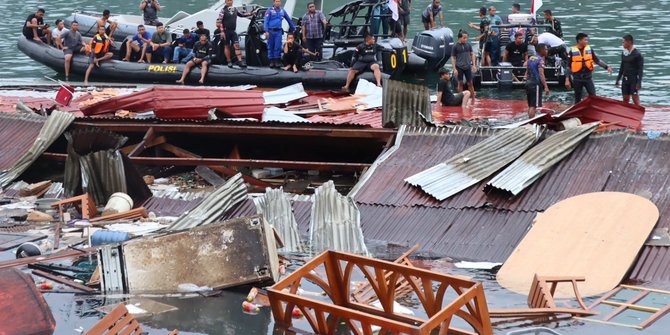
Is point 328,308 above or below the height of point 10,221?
above

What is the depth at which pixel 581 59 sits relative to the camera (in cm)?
2073

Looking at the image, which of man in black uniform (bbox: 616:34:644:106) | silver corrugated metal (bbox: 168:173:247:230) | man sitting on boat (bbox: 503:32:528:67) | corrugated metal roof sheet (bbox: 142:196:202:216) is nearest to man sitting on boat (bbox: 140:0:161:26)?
man sitting on boat (bbox: 503:32:528:67)

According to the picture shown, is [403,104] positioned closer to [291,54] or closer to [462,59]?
[462,59]

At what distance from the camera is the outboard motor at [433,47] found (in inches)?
1141

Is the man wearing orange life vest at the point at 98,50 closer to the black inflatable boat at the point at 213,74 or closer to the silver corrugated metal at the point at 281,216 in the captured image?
the black inflatable boat at the point at 213,74

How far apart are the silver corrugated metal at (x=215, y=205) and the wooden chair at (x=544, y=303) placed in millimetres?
4661

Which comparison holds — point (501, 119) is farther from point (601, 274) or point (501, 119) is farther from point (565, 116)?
point (601, 274)

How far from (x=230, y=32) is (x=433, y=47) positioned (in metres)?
5.64

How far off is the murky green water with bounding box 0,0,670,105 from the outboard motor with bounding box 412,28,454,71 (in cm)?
49

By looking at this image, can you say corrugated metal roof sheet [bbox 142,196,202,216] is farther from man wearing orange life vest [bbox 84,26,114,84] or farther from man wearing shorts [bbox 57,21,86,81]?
man wearing shorts [bbox 57,21,86,81]

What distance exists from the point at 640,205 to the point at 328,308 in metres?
5.14

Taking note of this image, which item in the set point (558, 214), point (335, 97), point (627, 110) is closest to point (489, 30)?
point (335, 97)

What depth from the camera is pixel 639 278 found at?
1117cm

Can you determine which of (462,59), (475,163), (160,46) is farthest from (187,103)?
(160,46)
